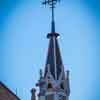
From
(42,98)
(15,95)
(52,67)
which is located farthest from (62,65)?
(15,95)

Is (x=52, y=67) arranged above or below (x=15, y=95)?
above

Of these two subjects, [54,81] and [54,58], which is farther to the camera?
[54,58]

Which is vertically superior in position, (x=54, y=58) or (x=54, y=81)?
(x=54, y=58)

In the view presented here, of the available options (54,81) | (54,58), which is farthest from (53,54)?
(54,81)

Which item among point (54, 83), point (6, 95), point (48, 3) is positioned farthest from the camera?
point (48, 3)

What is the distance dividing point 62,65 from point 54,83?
5.08 ft

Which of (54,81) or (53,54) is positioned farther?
(53,54)

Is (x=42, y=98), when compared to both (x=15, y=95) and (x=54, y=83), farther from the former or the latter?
(x=15, y=95)

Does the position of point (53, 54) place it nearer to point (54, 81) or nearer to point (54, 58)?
point (54, 58)

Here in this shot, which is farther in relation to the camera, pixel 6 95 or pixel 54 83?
pixel 54 83

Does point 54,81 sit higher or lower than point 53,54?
lower

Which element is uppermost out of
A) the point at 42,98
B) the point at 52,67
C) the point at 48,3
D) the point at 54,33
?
the point at 48,3

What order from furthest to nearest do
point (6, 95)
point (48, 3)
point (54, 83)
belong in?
point (48, 3)
point (54, 83)
point (6, 95)

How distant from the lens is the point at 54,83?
27.4m
